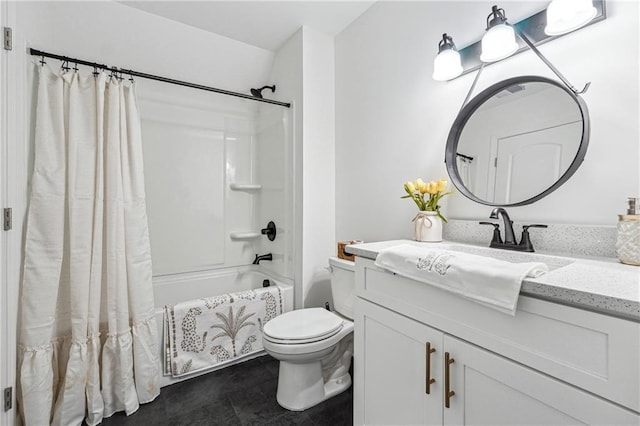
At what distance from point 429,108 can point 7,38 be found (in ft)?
6.56

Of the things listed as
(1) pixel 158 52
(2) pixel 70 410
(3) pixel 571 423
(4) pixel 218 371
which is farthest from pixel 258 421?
(1) pixel 158 52

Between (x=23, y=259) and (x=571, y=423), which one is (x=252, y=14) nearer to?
(x=23, y=259)

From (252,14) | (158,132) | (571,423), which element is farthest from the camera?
(158,132)

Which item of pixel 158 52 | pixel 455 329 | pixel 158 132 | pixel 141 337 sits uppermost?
pixel 158 52

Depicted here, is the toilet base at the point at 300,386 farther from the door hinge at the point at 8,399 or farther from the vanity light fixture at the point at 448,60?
the vanity light fixture at the point at 448,60

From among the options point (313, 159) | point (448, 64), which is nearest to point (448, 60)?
point (448, 64)

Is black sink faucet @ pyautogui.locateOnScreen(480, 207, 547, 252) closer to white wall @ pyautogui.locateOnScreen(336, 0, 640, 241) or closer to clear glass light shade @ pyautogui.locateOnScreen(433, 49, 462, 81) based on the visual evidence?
white wall @ pyautogui.locateOnScreen(336, 0, 640, 241)

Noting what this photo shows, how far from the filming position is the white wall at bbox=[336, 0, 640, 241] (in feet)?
3.42

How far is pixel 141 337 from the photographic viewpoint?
1.68 metres

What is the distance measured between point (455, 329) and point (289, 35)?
2418 millimetres

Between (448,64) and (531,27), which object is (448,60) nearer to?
(448,64)

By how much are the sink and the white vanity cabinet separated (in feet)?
1.05

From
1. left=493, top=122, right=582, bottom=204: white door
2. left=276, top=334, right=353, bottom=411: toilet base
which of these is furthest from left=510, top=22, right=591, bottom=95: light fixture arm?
left=276, top=334, right=353, bottom=411: toilet base

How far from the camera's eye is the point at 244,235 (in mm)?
2693
